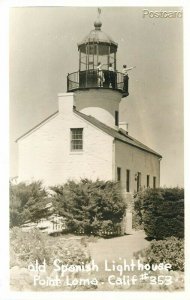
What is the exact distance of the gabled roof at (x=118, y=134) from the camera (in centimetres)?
427

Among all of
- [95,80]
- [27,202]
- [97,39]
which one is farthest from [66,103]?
[27,202]

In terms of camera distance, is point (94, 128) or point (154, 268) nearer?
point (154, 268)

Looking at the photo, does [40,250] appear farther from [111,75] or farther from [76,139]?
[111,75]

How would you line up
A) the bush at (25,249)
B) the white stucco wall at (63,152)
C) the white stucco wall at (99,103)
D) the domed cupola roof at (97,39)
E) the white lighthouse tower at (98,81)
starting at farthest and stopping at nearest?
the white stucco wall at (99,103), the white lighthouse tower at (98,81), the white stucco wall at (63,152), the domed cupola roof at (97,39), the bush at (25,249)

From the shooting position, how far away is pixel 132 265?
12.9ft

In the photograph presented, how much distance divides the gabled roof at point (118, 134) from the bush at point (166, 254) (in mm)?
648

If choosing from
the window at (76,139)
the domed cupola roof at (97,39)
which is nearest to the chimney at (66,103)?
the window at (76,139)

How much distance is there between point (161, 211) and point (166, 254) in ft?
1.22

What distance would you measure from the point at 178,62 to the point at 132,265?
1482mm

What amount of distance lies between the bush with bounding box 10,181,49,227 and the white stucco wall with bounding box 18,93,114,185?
8 centimetres

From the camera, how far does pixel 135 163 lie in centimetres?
446

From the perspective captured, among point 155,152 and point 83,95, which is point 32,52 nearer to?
point 83,95

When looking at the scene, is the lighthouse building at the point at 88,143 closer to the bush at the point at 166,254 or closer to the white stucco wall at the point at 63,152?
the white stucco wall at the point at 63,152
